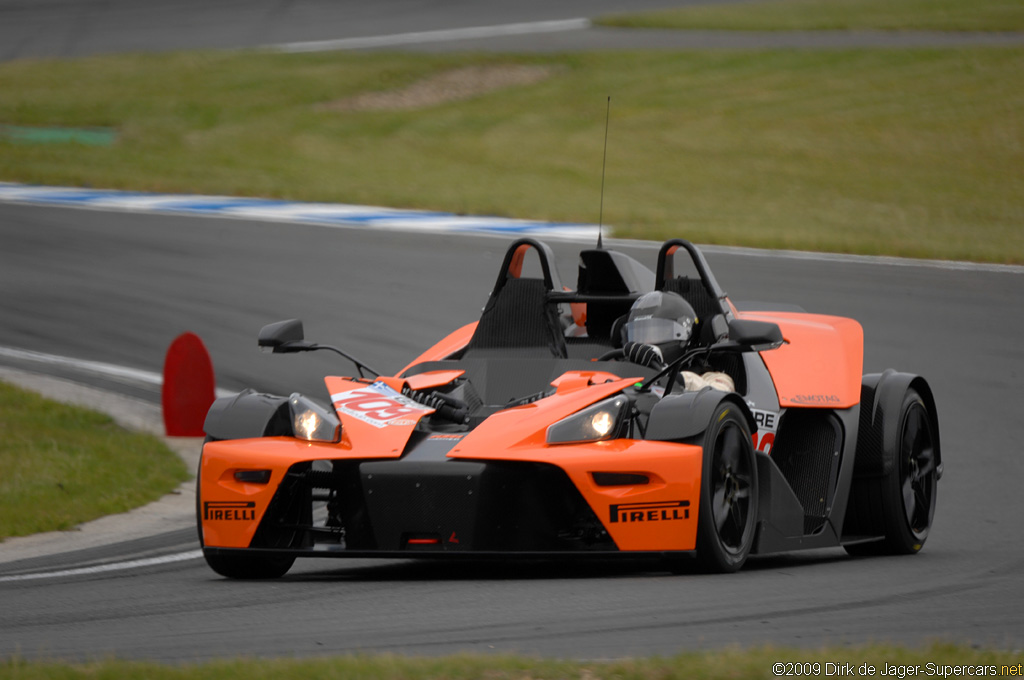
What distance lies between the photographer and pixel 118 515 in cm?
909

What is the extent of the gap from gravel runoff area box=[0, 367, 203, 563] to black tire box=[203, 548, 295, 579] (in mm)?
1696

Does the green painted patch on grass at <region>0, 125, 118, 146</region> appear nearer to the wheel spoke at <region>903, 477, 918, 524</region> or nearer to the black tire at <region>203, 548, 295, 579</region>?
the black tire at <region>203, 548, 295, 579</region>

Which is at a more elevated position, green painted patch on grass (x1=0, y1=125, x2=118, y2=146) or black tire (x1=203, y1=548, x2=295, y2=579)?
green painted patch on grass (x1=0, y1=125, x2=118, y2=146)

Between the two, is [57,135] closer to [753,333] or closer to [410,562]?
[410,562]

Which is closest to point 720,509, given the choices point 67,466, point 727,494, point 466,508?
point 727,494

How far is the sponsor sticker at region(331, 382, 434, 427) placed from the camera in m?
6.45

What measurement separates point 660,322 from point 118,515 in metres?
3.64

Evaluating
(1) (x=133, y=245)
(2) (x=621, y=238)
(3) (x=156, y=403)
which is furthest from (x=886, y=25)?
(3) (x=156, y=403)

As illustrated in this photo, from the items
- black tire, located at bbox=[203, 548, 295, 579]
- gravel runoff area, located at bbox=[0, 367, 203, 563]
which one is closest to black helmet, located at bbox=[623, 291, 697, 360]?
black tire, located at bbox=[203, 548, 295, 579]

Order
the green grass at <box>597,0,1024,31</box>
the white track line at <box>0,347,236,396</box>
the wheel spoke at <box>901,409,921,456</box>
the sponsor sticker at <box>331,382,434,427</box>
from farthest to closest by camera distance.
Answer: the green grass at <box>597,0,1024,31</box> < the white track line at <box>0,347,236,396</box> < the wheel spoke at <box>901,409,921,456</box> < the sponsor sticker at <box>331,382,434,427</box>

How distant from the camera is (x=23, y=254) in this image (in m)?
18.2

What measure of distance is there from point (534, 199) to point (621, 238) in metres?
4.16

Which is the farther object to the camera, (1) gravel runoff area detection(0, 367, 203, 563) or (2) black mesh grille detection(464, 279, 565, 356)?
(1) gravel runoff area detection(0, 367, 203, 563)

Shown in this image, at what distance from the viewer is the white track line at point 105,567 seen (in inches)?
276
